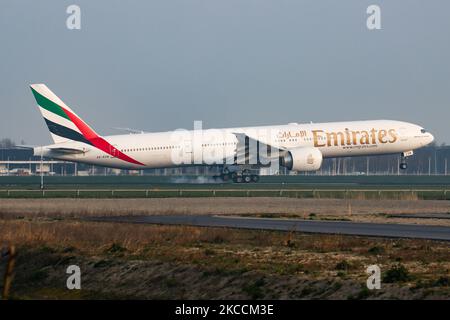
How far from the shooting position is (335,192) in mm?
84375

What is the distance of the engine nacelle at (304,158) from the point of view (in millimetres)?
91125

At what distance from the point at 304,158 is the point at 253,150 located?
5.36 meters

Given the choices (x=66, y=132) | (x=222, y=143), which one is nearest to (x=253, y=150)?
(x=222, y=143)

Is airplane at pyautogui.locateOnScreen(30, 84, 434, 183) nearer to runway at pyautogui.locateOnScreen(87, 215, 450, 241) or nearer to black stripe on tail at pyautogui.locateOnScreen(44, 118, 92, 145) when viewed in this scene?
black stripe on tail at pyautogui.locateOnScreen(44, 118, 92, 145)

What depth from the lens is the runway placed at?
134ft

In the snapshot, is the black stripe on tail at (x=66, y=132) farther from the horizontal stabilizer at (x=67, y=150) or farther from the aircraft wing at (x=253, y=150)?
the aircraft wing at (x=253, y=150)

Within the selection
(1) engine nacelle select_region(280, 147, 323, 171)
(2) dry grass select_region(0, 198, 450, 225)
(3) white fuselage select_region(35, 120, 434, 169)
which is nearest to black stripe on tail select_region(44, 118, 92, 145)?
(3) white fuselage select_region(35, 120, 434, 169)

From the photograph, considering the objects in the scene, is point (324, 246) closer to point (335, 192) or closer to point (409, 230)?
point (409, 230)

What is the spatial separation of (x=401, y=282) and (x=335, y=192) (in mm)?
57388

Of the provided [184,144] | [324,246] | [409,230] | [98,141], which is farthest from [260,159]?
[324,246]

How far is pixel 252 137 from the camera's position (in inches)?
3647

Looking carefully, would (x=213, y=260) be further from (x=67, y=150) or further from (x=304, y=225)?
(x=67, y=150)

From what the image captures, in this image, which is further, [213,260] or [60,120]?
[60,120]

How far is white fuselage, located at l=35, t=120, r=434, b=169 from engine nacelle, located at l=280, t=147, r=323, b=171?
0.93 m
